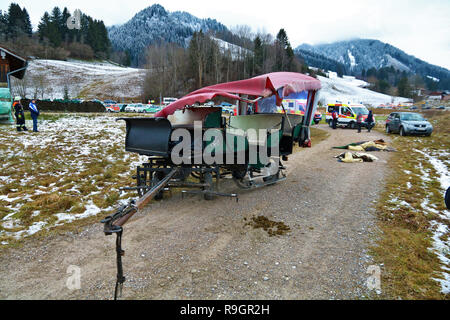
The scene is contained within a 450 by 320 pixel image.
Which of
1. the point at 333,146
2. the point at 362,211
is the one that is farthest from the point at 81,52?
the point at 362,211

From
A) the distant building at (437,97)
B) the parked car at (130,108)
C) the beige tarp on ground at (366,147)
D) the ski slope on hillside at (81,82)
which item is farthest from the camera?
the distant building at (437,97)

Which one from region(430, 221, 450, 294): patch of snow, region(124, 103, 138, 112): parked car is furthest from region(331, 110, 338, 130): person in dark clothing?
region(124, 103, 138, 112): parked car

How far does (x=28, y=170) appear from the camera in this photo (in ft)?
26.8

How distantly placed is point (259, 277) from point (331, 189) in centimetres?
464

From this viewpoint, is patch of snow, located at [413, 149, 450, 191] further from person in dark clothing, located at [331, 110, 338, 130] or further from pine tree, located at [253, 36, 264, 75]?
pine tree, located at [253, 36, 264, 75]

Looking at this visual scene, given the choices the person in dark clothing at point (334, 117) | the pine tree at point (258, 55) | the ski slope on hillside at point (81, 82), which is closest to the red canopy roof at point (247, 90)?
the person in dark clothing at point (334, 117)

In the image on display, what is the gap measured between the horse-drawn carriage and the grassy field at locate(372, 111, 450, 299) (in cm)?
286

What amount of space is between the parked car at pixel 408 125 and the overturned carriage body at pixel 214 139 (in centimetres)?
1344

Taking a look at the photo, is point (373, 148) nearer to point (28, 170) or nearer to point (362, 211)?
point (362, 211)

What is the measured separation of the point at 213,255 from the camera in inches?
164

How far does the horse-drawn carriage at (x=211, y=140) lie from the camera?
5.74 metres

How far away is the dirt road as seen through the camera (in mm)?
3371

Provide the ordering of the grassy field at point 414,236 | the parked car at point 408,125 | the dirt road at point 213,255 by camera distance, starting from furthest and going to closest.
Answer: the parked car at point 408,125 < the grassy field at point 414,236 < the dirt road at point 213,255

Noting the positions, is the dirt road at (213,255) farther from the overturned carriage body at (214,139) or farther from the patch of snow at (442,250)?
the patch of snow at (442,250)
